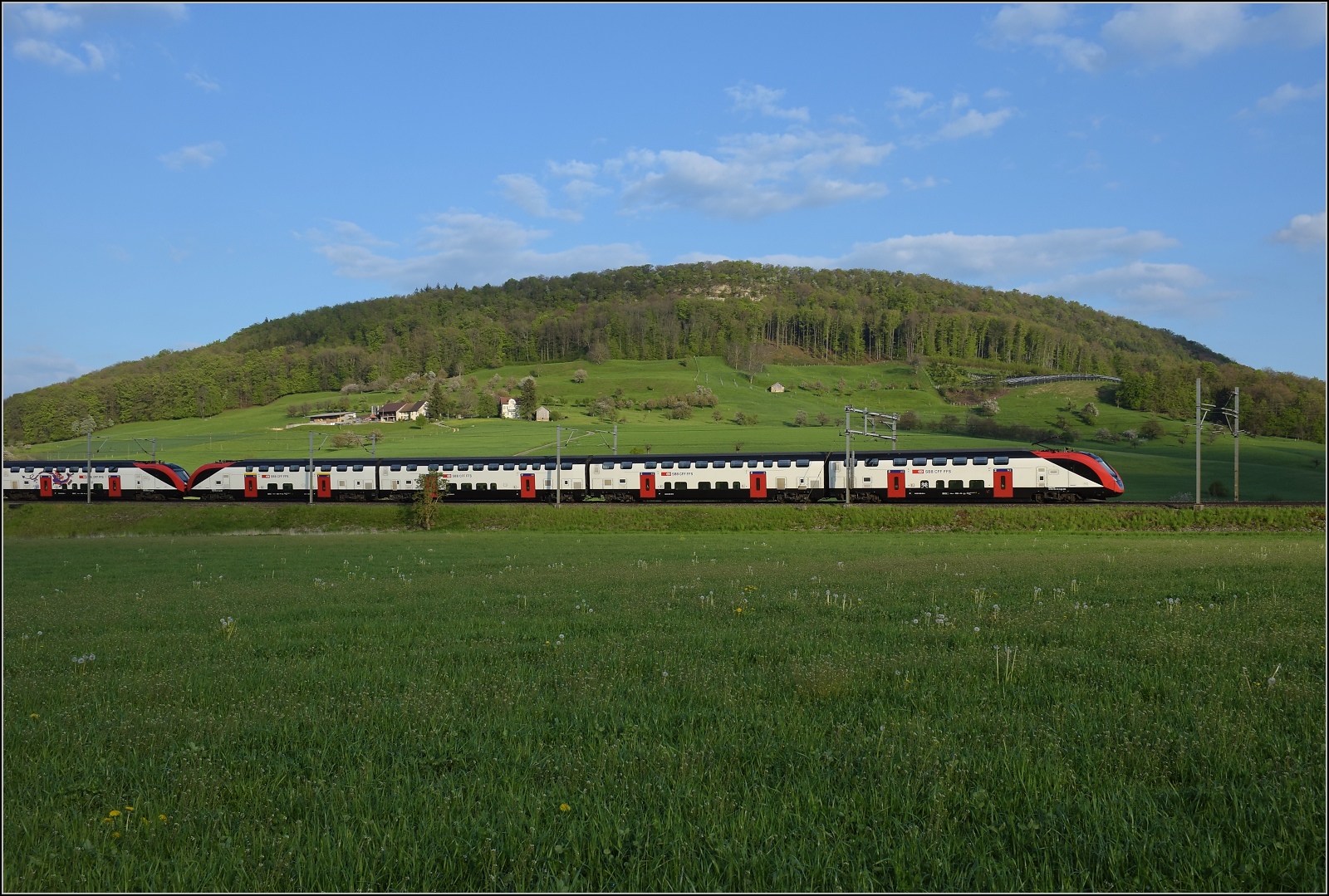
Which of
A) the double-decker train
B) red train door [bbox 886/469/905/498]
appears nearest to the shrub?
the double-decker train

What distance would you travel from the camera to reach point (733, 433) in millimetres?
103312

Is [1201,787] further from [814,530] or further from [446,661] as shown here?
[814,530]

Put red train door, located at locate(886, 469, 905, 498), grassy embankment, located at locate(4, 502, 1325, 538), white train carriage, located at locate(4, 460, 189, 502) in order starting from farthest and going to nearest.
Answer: white train carriage, located at locate(4, 460, 189, 502) < red train door, located at locate(886, 469, 905, 498) < grassy embankment, located at locate(4, 502, 1325, 538)

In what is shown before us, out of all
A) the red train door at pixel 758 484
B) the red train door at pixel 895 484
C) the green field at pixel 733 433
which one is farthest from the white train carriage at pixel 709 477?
the green field at pixel 733 433

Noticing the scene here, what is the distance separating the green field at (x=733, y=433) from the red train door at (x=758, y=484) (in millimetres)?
21379

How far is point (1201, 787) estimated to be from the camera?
477 centimetres

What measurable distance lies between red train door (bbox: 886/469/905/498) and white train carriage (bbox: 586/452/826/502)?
15.1ft

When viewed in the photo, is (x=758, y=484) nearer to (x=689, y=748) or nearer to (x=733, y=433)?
(x=733, y=433)

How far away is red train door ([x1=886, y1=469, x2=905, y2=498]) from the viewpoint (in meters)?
54.6

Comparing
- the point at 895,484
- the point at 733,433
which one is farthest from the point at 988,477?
the point at 733,433

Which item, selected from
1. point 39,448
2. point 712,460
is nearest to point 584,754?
point 712,460

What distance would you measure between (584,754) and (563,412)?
396ft

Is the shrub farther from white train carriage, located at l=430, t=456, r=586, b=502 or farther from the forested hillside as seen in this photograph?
white train carriage, located at l=430, t=456, r=586, b=502

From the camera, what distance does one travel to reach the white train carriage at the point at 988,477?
52.1 m
